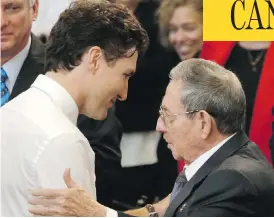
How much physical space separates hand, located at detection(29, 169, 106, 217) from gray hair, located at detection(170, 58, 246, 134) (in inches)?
15.4

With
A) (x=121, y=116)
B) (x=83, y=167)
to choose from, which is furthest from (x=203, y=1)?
(x=83, y=167)

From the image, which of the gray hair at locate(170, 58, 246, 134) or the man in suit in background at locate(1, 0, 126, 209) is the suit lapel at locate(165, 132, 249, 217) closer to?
the gray hair at locate(170, 58, 246, 134)

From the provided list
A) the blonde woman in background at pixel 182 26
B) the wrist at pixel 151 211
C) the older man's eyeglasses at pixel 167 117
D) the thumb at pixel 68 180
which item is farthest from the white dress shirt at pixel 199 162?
the blonde woman in background at pixel 182 26

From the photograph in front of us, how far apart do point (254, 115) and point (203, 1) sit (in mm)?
449

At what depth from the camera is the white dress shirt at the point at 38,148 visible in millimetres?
1780

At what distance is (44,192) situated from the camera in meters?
1.79

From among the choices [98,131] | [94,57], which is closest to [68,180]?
[94,57]

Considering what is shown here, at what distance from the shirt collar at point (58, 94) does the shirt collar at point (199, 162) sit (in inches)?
14.6

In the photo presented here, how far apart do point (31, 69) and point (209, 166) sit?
810 millimetres

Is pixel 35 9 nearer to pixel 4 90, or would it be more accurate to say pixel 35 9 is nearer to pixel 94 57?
pixel 4 90

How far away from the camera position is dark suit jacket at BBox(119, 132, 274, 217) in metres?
1.87

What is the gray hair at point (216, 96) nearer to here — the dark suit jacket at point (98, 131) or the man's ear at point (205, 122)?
the man's ear at point (205, 122)

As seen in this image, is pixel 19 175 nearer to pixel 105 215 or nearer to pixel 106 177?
pixel 105 215

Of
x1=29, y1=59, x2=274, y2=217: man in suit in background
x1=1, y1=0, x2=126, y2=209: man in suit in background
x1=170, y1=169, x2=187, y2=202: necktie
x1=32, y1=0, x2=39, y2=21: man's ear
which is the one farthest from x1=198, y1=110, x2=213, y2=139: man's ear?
x1=32, y1=0, x2=39, y2=21: man's ear
